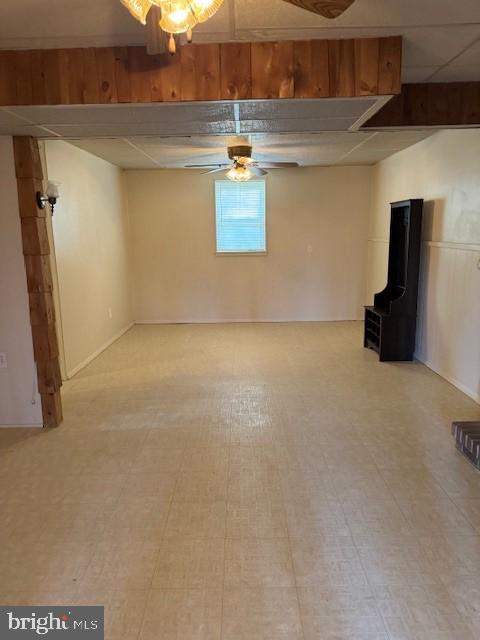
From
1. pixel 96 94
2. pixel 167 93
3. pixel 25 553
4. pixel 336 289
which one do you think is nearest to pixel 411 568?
pixel 25 553

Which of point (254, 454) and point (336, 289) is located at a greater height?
point (336, 289)

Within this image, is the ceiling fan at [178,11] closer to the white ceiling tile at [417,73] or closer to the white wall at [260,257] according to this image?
the white ceiling tile at [417,73]

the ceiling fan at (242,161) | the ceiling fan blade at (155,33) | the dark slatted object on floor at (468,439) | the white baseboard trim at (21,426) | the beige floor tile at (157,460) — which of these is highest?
the ceiling fan at (242,161)

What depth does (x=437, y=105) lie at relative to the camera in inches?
105

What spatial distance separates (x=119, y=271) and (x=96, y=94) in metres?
4.18

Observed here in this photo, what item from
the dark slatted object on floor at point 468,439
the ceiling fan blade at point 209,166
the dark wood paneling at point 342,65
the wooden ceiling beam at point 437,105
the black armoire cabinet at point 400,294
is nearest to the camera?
the dark wood paneling at point 342,65

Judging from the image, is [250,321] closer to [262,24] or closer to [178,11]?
[262,24]

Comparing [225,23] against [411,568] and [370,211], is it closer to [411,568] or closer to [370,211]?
[411,568]

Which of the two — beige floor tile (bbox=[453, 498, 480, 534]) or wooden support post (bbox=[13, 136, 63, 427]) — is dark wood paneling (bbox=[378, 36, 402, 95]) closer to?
beige floor tile (bbox=[453, 498, 480, 534])

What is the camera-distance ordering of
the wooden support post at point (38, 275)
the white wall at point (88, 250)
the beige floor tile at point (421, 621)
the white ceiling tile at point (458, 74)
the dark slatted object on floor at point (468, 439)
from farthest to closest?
the white wall at point (88, 250) → the wooden support post at point (38, 275) → the dark slatted object on floor at point (468, 439) → the white ceiling tile at point (458, 74) → the beige floor tile at point (421, 621)

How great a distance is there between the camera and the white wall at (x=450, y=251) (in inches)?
142

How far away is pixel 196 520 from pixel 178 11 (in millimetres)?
2130

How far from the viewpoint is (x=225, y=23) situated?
1833 millimetres

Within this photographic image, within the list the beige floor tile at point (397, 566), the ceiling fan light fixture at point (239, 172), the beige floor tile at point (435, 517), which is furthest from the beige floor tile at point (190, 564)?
the ceiling fan light fixture at point (239, 172)
